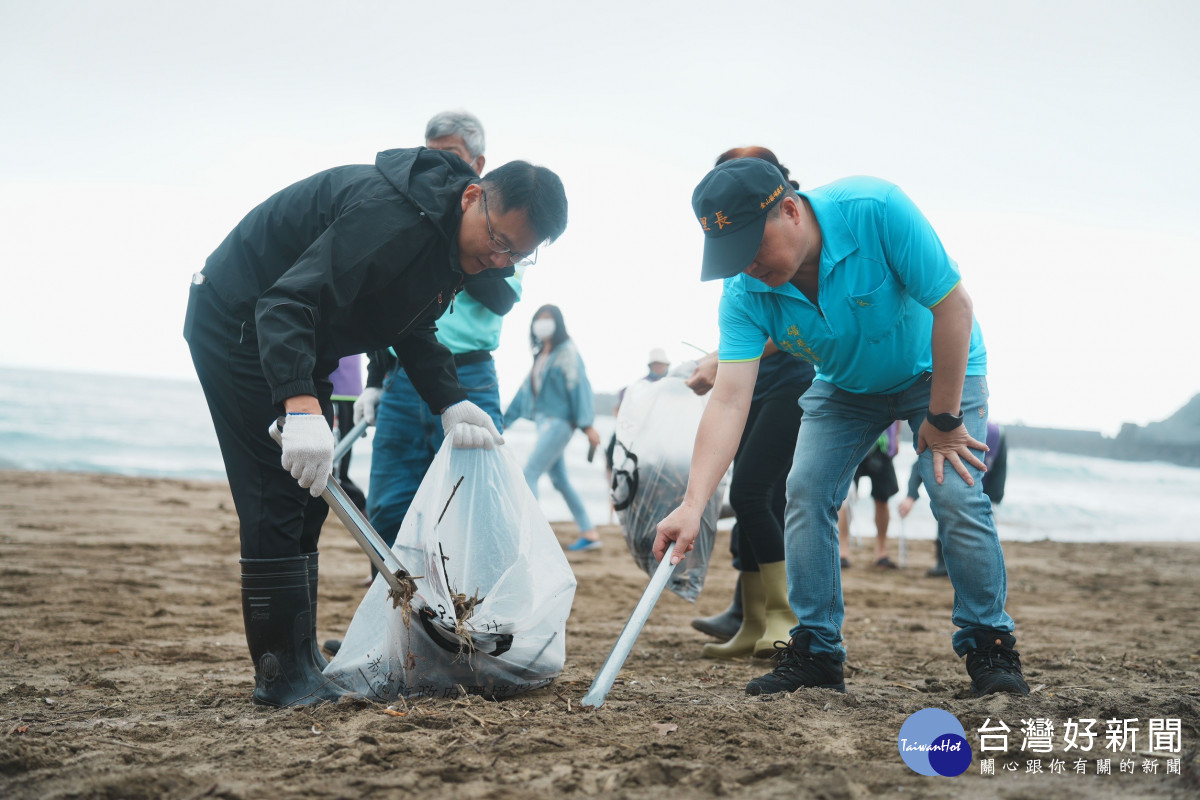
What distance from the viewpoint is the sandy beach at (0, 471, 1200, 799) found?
1393 mm

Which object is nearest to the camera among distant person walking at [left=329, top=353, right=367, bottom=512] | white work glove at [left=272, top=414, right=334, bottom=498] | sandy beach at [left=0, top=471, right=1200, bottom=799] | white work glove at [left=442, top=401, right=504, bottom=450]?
sandy beach at [left=0, top=471, right=1200, bottom=799]

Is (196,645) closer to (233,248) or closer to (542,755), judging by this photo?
(233,248)

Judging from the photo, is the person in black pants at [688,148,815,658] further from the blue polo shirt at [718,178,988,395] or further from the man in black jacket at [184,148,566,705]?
the man in black jacket at [184,148,566,705]

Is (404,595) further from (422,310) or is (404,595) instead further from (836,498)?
(836,498)

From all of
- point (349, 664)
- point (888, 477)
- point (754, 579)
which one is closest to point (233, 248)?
point (349, 664)

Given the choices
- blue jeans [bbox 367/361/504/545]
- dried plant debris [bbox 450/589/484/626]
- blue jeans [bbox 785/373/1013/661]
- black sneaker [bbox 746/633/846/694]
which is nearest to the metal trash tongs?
dried plant debris [bbox 450/589/484/626]

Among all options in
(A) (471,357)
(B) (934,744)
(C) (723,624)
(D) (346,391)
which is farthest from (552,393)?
(B) (934,744)

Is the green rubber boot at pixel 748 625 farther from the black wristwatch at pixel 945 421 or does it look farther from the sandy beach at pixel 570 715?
the black wristwatch at pixel 945 421

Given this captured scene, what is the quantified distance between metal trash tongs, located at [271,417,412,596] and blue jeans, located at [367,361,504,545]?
0.77 metres

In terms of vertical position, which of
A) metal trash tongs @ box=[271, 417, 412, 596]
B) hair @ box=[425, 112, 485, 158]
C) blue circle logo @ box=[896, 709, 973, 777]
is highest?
hair @ box=[425, 112, 485, 158]

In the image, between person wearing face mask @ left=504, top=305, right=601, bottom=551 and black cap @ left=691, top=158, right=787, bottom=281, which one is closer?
black cap @ left=691, top=158, right=787, bottom=281

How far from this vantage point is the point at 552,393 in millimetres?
6172

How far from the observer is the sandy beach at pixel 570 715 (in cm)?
139

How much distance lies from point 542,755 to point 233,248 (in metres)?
1.39
